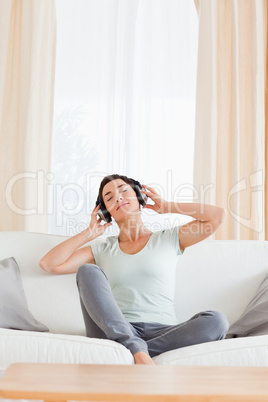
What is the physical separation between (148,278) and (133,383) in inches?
43.2

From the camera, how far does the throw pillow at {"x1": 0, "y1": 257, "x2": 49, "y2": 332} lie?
2.23 metres

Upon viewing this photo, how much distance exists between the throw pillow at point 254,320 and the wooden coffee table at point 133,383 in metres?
0.81

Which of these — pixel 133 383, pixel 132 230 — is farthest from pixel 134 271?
pixel 133 383

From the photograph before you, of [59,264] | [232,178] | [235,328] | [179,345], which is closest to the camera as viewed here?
[179,345]

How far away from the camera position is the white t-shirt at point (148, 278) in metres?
2.21

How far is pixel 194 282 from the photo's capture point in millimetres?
2445

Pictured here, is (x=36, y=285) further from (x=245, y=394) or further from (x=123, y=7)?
(x=123, y=7)

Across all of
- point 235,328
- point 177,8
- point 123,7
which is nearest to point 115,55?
point 123,7

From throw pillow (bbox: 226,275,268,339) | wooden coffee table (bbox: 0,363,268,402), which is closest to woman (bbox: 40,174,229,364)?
throw pillow (bbox: 226,275,268,339)

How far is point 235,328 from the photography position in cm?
221

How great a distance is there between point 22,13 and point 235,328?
8.22 ft

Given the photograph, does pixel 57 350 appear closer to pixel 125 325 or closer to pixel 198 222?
pixel 125 325

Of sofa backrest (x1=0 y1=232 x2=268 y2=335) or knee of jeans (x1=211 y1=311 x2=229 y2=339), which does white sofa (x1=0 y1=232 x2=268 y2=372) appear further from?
knee of jeans (x1=211 y1=311 x2=229 y2=339)

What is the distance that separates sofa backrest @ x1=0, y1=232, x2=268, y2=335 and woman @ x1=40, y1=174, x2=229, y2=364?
11cm
